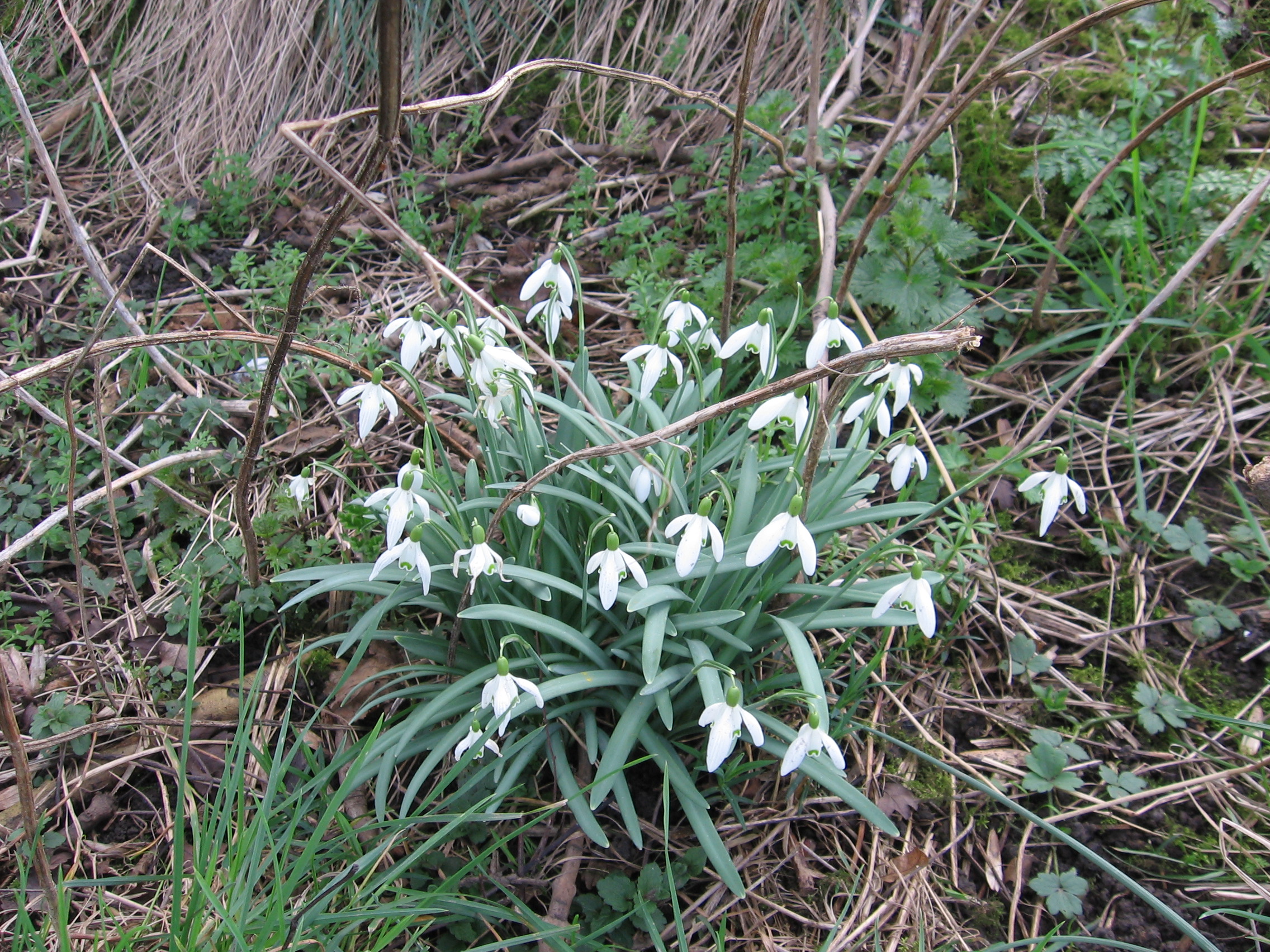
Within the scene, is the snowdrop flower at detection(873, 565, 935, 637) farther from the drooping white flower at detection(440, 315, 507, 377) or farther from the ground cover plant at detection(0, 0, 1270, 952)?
the drooping white flower at detection(440, 315, 507, 377)

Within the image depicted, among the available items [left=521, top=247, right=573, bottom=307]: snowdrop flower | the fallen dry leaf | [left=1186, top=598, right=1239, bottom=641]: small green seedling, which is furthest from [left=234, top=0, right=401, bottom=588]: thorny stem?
[left=1186, top=598, right=1239, bottom=641]: small green seedling

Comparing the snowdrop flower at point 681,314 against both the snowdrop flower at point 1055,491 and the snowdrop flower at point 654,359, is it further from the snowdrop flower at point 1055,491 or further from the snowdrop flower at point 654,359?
the snowdrop flower at point 1055,491

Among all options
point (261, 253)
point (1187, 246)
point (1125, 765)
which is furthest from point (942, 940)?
point (261, 253)

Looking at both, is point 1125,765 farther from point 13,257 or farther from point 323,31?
point 13,257

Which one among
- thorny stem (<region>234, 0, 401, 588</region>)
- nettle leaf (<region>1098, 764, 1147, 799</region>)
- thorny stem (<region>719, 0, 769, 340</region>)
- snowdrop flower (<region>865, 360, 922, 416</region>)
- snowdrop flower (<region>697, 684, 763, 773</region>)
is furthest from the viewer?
nettle leaf (<region>1098, 764, 1147, 799</region>)

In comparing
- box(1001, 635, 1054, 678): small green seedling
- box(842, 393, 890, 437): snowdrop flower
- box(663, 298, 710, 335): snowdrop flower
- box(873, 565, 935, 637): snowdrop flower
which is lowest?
box(1001, 635, 1054, 678): small green seedling

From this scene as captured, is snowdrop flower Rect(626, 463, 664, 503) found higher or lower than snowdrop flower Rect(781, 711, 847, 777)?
higher
